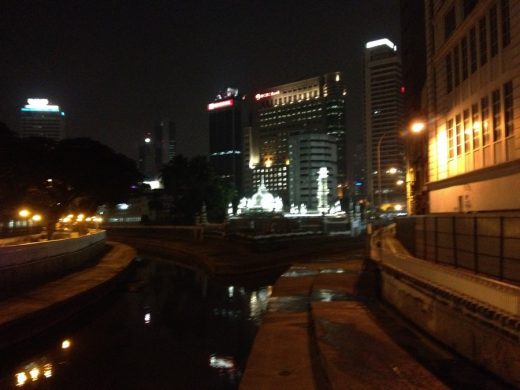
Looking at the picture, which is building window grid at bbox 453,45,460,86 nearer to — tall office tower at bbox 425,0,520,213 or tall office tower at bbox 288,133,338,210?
tall office tower at bbox 425,0,520,213

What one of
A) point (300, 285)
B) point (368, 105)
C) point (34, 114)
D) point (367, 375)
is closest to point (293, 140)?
point (368, 105)

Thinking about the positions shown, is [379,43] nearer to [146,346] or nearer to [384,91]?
[384,91]

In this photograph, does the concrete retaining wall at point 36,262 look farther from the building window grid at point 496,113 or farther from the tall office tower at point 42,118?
the tall office tower at point 42,118

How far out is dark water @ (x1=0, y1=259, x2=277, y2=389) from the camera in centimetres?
1059

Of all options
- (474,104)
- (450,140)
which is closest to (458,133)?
(450,140)

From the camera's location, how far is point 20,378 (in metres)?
10.7

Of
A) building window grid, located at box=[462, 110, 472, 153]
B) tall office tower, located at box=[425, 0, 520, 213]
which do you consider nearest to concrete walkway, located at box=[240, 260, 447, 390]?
tall office tower, located at box=[425, 0, 520, 213]

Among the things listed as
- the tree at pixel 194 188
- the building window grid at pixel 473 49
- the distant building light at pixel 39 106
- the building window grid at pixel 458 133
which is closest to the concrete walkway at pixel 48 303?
the building window grid at pixel 458 133

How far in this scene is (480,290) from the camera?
924 centimetres

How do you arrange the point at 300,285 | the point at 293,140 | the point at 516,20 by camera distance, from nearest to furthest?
1. the point at 516,20
2. the point at 300,285
3. the point at 293,140

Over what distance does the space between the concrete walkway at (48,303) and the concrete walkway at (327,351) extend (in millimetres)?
5992

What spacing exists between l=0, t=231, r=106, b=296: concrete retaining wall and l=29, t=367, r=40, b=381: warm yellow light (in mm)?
6094

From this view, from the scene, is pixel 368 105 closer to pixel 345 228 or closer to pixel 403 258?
pixel 345 228

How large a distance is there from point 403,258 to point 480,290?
5.49m
